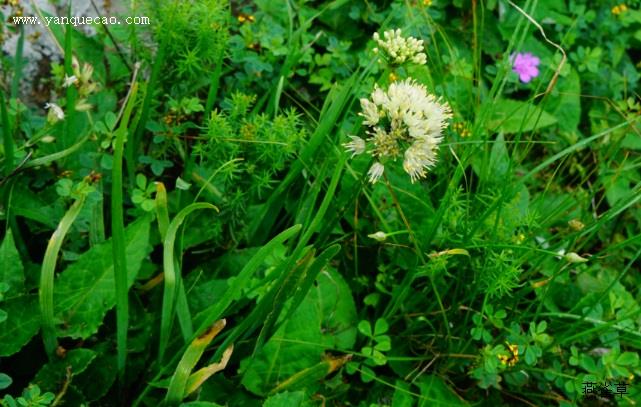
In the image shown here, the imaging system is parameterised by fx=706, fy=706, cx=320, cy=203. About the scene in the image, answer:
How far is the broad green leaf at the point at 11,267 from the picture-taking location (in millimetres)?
1658

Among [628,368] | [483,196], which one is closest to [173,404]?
[483,196]

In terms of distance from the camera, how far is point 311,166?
191 centimetres

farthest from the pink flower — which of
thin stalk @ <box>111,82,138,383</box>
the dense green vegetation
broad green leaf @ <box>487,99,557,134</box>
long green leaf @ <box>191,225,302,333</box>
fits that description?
thin stalk @ <box>111,82,138,383</box>

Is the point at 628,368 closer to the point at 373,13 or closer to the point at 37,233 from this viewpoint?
the point at 373,13

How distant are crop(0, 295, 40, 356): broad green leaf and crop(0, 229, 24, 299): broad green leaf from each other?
0.05m

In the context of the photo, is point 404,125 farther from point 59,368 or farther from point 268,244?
point 59,368

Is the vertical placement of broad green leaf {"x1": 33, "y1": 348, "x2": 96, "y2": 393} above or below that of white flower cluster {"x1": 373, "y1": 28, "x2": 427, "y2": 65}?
below

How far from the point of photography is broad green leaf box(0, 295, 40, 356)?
5.25 feet

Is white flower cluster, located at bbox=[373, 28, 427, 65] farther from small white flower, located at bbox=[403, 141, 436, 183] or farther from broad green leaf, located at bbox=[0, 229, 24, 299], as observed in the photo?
broad green leaf, located at bbox=[0, 229, 24, 299]

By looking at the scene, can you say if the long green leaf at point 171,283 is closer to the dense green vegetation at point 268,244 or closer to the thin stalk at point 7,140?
the dense green vegetation at point 268,244

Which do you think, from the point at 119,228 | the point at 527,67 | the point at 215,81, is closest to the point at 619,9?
the point at 527,67

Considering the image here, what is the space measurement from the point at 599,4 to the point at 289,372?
83.6 inches

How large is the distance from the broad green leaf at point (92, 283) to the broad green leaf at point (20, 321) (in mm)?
66

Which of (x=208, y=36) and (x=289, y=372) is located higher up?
(x=208, y=36)
